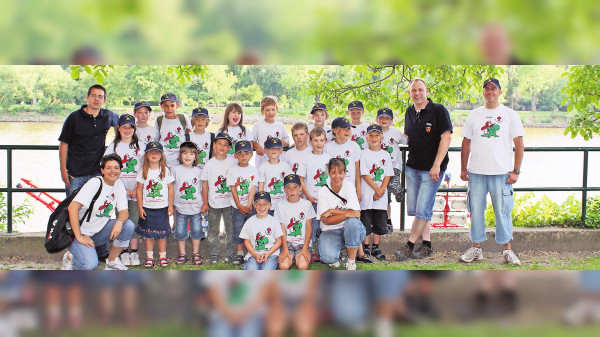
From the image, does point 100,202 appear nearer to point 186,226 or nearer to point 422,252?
point 186,226

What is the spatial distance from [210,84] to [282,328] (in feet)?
20.4

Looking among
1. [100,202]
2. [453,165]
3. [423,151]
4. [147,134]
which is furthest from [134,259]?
[453,165]

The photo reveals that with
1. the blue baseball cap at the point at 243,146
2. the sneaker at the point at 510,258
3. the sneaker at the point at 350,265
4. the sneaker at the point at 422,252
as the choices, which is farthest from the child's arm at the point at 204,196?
the sneaker at the point at 510,258

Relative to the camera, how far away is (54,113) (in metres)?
6.70

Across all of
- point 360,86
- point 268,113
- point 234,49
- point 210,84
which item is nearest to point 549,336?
point 234,49

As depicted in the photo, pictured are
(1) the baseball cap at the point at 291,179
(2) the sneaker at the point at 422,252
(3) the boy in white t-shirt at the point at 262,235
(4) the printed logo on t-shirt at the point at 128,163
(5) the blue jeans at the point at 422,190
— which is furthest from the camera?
(2) the sneaker at the point at 422,252

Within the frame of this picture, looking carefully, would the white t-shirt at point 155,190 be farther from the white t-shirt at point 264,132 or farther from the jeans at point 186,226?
the white t-shirt at point 264,132

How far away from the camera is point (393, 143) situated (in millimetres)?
5500

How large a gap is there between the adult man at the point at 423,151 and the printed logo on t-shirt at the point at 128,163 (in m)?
2.38

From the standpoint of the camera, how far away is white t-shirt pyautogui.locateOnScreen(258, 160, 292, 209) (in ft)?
17.0

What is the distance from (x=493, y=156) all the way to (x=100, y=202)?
3.13m

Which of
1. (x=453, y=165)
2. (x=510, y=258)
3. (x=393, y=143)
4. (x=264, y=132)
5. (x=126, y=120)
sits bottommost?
(x=510, y=258)

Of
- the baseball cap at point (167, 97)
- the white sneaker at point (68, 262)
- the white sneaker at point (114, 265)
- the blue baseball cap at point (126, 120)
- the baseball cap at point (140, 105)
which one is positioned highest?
the baseball cap at point (167, 97)

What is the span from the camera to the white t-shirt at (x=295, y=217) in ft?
16.2
